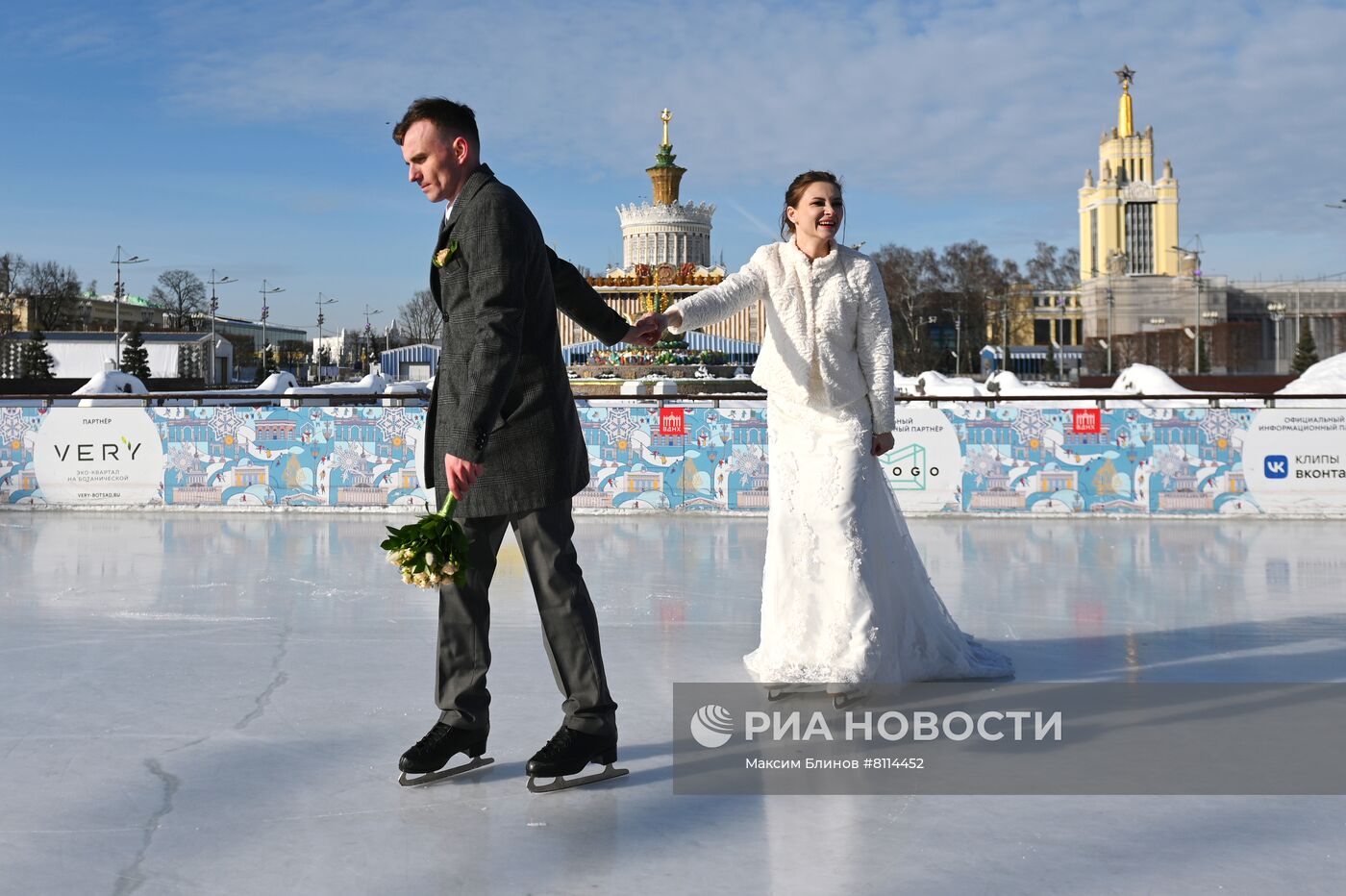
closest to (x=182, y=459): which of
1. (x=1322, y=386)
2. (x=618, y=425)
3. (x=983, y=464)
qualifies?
(x=618, y=425)

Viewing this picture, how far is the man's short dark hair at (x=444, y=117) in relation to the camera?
9.62 feet

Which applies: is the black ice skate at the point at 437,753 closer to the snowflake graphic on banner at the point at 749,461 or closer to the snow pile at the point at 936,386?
the snowflake graphic on banner at the point at 749,461

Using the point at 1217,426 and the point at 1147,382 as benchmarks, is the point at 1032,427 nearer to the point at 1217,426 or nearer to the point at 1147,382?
the point at 1217,426

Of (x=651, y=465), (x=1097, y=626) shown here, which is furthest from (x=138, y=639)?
(x=651, y=465)

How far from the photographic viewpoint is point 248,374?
73.7 metres

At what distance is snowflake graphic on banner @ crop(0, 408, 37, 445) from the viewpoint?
10359mm

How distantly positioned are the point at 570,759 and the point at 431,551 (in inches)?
22.7

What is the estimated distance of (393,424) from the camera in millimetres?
10000

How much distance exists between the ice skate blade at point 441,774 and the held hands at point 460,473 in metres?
0.69

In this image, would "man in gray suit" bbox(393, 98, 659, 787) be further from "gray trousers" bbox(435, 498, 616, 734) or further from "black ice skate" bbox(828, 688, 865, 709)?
"black ice skate" bbox(828, 688, 865, 709)

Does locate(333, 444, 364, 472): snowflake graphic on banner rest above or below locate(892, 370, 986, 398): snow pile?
below

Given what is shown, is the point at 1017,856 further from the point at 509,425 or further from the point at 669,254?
the point at 669,254

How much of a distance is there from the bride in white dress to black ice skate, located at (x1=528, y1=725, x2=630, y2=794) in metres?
0.83

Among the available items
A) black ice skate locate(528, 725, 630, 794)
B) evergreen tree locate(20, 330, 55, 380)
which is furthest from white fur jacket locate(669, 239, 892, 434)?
evergreen tree locate(20, 330, 55, 380)
